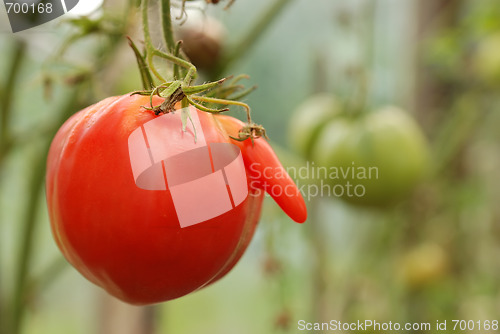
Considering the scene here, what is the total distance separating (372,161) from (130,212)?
0.53 m

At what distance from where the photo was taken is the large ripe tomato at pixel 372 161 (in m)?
0.72

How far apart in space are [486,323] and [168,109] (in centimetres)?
99

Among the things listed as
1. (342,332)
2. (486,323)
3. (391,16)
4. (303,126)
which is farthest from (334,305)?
(391,16)

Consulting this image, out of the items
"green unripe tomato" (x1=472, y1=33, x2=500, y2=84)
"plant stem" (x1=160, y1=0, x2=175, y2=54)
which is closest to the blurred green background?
"green unripe tomato" (x1=472, y1=33, x2=500, y2=84)

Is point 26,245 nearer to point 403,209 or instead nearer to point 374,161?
point 374,161

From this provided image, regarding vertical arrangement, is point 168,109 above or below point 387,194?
above

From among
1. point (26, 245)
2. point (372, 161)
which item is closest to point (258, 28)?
point (372, 161)

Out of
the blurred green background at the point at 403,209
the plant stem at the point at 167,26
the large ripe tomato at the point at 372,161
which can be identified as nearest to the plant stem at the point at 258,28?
the blurred green background at the point at 403,209

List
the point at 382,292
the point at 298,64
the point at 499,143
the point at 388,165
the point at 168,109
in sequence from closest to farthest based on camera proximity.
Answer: the point at 168,109, the point at 388,165, the point at 382,292, the point at 499,143, the point at 298,64

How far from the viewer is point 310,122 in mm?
869

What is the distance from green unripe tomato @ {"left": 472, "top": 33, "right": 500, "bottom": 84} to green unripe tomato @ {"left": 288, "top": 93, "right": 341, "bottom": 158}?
277 millimetres

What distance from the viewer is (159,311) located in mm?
687

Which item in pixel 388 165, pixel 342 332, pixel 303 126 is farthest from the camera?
pixel 342 332

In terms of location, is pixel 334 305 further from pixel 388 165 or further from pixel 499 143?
pixel 499 143
